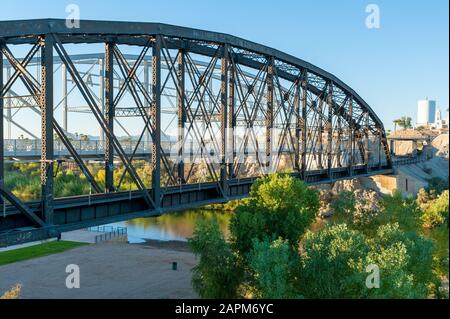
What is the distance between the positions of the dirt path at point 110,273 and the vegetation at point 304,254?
597 centimetres

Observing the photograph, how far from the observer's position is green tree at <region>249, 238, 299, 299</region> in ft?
68.8

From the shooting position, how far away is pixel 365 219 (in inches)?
1361

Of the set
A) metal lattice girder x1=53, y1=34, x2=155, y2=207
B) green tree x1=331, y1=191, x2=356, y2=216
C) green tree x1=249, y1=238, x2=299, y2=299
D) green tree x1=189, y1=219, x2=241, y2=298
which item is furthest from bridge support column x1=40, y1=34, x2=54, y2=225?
green tree x1=331, y1=191, x2=356, y2=216

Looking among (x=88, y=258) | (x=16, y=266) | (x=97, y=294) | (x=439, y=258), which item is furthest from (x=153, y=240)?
(x=439, y=258)

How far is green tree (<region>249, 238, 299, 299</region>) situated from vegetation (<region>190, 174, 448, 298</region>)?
47 mm

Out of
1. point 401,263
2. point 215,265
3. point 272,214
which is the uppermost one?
point 272,214

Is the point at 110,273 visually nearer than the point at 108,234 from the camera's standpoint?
Yes

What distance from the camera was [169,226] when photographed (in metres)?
59.8

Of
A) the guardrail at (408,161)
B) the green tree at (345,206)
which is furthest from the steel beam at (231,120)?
the guardrail at (408,161)

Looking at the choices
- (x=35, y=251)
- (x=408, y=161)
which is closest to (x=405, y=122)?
(x=408, y=161)

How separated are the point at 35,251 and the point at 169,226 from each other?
67.2ft

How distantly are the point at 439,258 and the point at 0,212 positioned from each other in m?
26.9

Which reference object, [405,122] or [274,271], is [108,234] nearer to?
[274,271]
